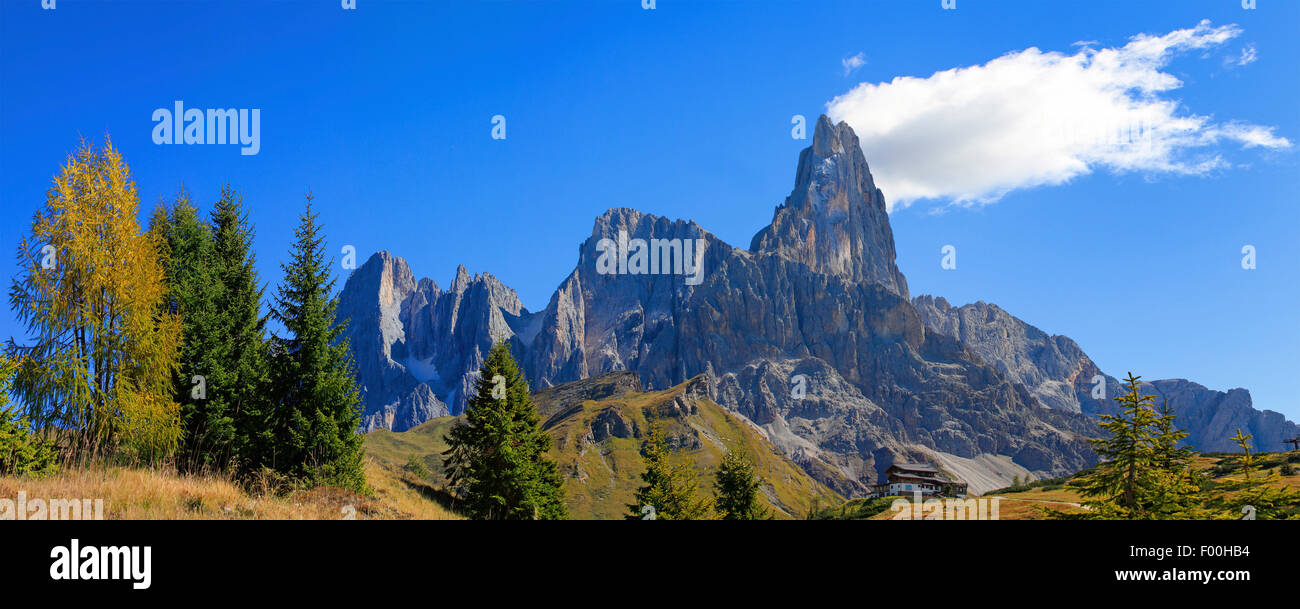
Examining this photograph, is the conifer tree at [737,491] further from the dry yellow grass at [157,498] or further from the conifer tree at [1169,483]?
the dry yellow grass at [157,498]

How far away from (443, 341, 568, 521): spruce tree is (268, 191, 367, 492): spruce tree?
702 centimetres

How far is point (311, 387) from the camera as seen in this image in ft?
102

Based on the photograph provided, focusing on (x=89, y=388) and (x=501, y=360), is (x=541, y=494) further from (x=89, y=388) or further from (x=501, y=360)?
(x=89, y=388)

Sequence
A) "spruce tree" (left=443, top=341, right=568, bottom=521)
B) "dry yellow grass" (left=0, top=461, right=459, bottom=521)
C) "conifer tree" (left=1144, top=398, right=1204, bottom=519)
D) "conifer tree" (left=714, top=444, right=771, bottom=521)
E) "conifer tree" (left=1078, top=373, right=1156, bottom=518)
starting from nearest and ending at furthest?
"dry yellow grass" (left=0, top=461, right=459, bottom=521) → "conifer tree" (left=1144, top=398, right=1204, bottom=519) → "conifer tree" (left=1078, top=373, right=1156, bottom=518) → "spruce tree" (left=443, top=341, right=568, bottom=521) → "conifer tree" (left=714, top=444, right=771, bottom=521)

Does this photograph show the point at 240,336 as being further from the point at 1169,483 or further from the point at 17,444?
the point at 1169,483

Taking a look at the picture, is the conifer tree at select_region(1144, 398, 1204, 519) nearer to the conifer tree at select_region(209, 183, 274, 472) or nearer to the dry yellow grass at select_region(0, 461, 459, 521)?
the dry yellow grass at select_region(0, 461, 459, 521)

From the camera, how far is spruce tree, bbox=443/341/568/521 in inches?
1457

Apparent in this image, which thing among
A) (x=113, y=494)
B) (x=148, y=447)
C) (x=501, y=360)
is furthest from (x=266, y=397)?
(x=113, y=494)

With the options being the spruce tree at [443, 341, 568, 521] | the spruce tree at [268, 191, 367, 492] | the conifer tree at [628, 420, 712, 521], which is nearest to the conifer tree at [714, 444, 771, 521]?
the conifer tree at [628, 420, 712, 521]

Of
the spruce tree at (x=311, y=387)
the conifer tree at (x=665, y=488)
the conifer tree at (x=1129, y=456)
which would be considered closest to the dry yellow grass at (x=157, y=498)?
the spruce tree at (x=311, y=387)

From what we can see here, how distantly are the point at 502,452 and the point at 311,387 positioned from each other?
9.96 metres

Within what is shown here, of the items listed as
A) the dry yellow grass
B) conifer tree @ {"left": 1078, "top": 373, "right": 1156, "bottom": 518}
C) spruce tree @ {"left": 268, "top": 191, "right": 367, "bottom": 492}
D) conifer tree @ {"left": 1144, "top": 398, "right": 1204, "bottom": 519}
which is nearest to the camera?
the dry yellow grass

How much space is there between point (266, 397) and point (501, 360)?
45.5 feet
